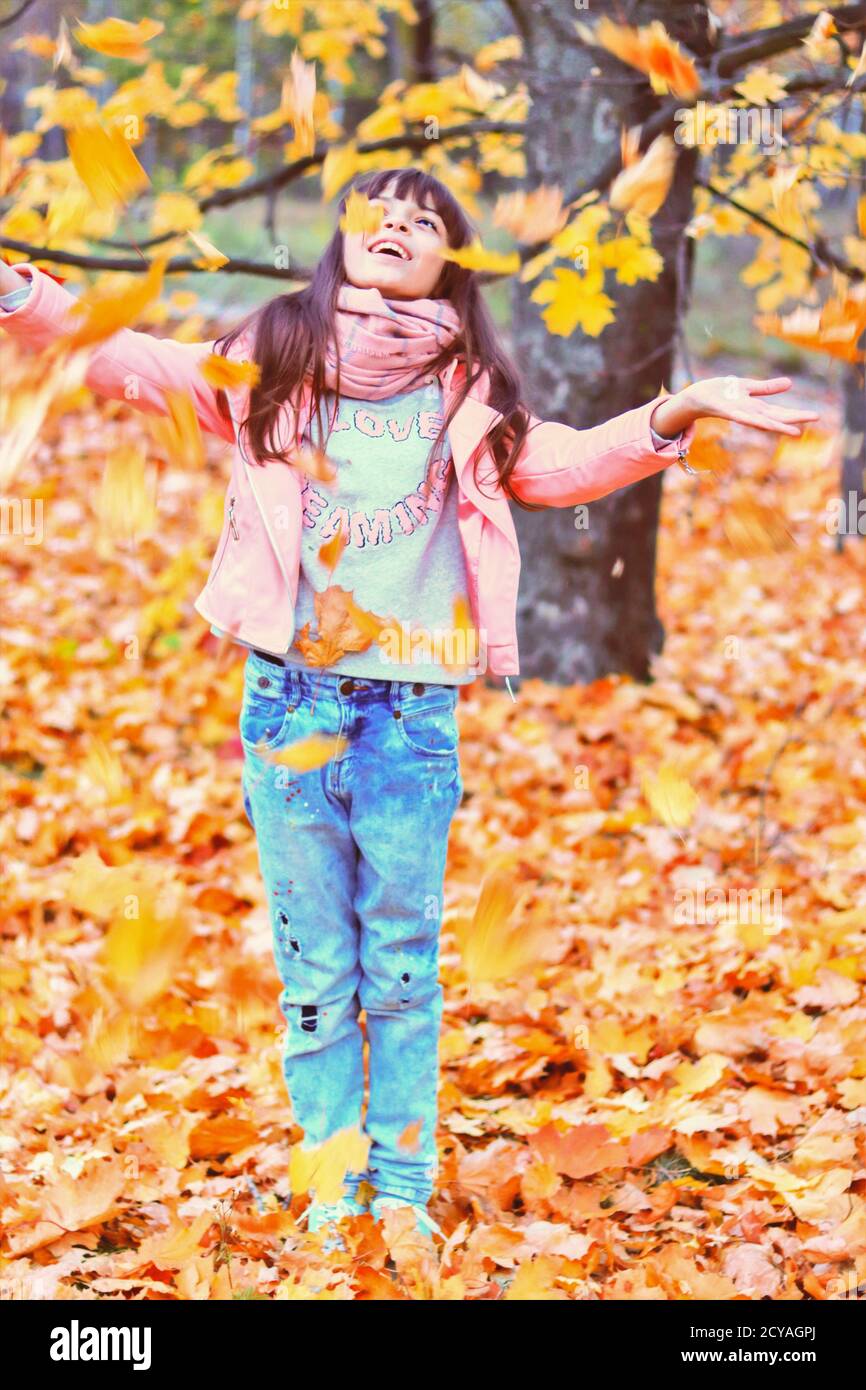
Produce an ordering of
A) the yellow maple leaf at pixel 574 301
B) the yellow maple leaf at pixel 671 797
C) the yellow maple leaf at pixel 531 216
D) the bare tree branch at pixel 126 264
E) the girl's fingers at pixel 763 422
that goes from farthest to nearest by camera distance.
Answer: the yellow maple leaf at pixel 671 797 < the yellow maple leaf at pixel 531 216 < the yellow maple leaf at pixel 574 301 < the bare tree branch at pixel 126 264 < the girl's fingers at pixel 763 422

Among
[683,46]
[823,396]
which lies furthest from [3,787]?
[823,396]

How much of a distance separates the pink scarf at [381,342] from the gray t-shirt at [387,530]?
4cm

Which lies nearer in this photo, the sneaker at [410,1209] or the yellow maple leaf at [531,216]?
the sneaker at [410,1209]

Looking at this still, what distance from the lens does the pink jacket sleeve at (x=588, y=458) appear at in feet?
6.49

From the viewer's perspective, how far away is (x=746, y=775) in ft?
14.3

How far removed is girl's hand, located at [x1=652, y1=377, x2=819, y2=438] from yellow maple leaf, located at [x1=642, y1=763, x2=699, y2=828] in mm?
2237

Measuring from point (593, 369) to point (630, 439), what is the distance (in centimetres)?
286

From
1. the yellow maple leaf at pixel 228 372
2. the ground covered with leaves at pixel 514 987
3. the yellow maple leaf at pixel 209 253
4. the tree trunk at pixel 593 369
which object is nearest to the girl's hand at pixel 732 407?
the ground covered with leaves at pixel 514 987

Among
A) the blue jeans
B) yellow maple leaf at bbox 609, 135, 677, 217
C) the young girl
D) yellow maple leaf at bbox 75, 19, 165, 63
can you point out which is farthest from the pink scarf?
yellow maple leaf at bbox 609, 135, 677, 217

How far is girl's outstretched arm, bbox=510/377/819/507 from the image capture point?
1878 mm

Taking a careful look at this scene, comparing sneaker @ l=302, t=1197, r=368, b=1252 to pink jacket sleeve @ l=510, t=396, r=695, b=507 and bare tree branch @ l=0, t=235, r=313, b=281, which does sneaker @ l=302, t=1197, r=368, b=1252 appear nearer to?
pink jacket sleeve @ l=510, t=396, r=695, b=507

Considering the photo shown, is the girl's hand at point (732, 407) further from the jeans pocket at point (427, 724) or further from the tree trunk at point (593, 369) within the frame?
the tree trunk at point (593, 369)
